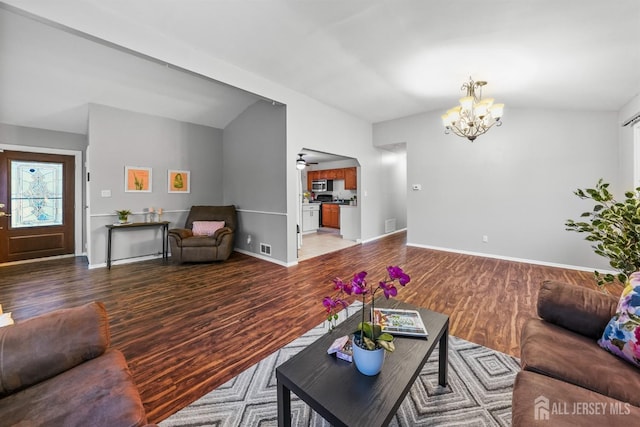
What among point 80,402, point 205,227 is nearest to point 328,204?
point 205,227

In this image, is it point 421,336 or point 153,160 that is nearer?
point 421,336

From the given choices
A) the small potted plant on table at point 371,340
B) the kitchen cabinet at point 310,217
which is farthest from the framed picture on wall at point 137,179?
the small potted plant on table at point 371,340

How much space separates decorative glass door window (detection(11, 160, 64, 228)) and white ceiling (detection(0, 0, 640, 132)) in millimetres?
807

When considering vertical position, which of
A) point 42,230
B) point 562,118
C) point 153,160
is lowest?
point 42,230

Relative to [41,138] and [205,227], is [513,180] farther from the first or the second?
[41,138]

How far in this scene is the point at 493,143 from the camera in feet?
15.4

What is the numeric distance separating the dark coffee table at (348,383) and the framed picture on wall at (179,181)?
495cm

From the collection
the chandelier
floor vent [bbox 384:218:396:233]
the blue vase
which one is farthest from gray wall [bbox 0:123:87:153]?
floor vent [bbox 384:218:396:233]

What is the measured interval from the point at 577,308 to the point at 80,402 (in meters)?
2.46

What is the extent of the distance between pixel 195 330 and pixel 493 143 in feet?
18.3

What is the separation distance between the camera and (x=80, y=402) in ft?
3.03

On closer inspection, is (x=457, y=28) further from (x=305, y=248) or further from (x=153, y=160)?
(x=153, y=160)

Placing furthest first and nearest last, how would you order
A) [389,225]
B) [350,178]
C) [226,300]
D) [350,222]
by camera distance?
1. [350,178]
2. [389,225]
3. [350,222]
4. [226,300]

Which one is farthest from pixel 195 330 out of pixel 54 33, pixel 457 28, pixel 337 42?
pixel 457 28
